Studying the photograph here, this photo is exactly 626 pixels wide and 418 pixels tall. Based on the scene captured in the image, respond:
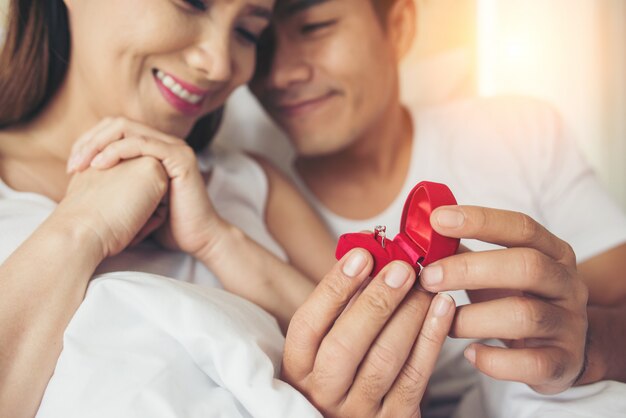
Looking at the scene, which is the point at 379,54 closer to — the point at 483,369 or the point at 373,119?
the point at 373,119

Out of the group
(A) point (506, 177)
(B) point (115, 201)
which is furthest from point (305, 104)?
(B) point (115, 201)

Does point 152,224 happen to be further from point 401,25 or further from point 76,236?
point 401,25

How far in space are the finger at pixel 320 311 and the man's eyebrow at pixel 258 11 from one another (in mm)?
479

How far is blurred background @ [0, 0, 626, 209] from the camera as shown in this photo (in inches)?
33.1

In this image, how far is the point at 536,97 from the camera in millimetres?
905

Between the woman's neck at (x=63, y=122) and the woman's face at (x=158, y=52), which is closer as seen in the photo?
the woman's face at (x=158, y=52)

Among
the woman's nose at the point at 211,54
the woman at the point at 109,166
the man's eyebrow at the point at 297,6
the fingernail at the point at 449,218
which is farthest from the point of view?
the man's eyebrow at the point at 297,6

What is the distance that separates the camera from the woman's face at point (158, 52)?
78 centimetres

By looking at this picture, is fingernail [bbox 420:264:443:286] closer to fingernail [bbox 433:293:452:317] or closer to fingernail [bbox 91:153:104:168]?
fingernail [bbox 433:293:452:317]

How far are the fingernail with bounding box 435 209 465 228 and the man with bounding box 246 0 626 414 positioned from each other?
7 cm

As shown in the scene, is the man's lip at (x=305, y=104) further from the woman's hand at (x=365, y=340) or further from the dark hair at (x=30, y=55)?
the woman's hand at (x=365, y=340)

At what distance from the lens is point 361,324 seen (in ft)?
1.72

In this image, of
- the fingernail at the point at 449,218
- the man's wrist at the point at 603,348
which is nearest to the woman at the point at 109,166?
the fingernail at the point at 449,218

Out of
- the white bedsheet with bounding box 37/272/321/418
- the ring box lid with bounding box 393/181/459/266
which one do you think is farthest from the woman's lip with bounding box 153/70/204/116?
the ring box lid with bounding box 393/181/459/266
